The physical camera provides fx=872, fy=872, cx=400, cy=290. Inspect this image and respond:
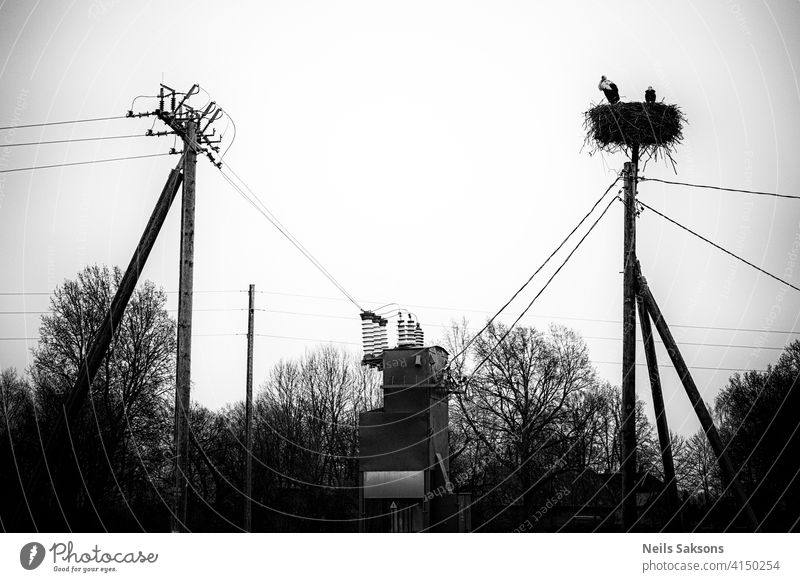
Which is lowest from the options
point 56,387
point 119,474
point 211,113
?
point 119,474

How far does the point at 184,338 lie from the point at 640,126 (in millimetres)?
8611

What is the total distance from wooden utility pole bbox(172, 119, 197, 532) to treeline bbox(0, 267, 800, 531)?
9.32 m

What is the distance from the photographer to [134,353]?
2697cm
